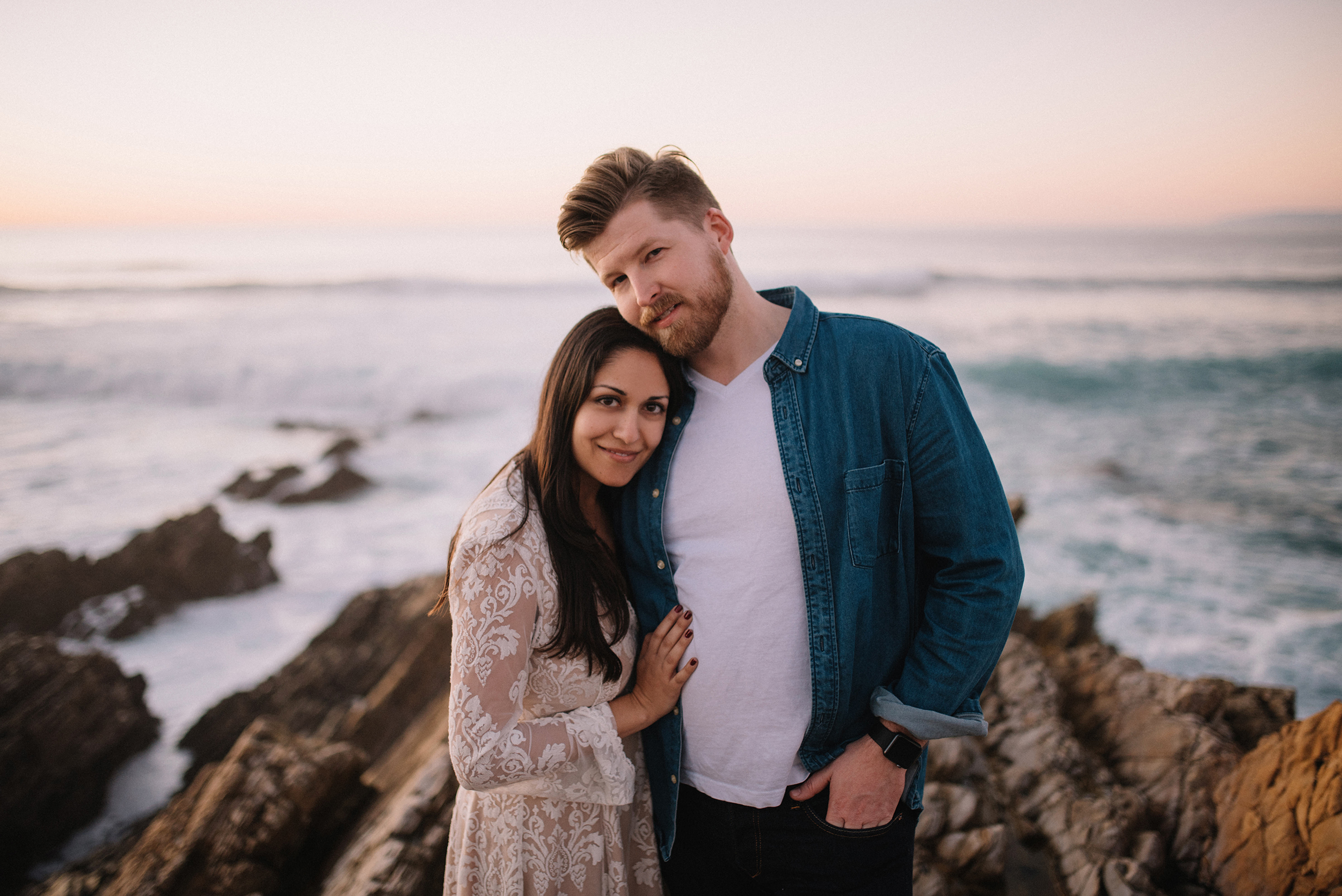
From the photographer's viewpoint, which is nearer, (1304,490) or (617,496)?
(617,496)

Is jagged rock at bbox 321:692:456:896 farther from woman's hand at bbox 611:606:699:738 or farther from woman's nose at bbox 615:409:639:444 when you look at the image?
woman's nose at bbox 615:409:639:444

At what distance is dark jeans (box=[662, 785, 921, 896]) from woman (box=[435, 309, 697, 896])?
34cm

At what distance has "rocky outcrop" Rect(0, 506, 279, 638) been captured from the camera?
7031mm

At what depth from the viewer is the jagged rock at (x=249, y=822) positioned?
3.24 meters

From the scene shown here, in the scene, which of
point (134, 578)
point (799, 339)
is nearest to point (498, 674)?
point (799, 339)

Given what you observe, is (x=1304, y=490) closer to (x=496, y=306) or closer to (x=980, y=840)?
(x=980, y=840)

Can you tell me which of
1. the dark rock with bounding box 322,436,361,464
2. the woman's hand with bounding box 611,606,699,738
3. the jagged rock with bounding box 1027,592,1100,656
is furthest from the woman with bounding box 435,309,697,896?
the dark rock with bounding box 322,436,361,464

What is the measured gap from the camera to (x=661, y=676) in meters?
2.23

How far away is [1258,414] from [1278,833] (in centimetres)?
1645

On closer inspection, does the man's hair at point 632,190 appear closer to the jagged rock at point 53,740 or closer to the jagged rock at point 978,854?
the jagged rock at point 978,854

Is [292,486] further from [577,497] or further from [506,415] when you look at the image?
[577,497]

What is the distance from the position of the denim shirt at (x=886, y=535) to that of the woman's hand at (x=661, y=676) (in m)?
0.08

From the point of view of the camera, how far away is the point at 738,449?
2.25m

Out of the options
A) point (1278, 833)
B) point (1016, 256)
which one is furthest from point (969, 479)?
point (1016, 256)
